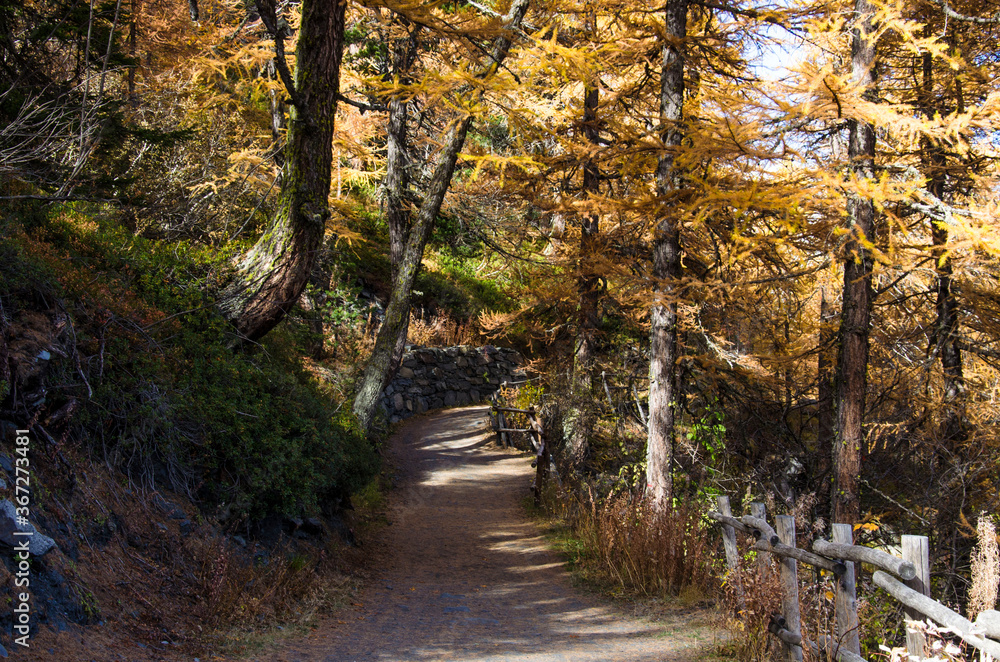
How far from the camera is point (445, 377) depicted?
18.8 m

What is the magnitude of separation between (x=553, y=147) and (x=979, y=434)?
8248 millimetres

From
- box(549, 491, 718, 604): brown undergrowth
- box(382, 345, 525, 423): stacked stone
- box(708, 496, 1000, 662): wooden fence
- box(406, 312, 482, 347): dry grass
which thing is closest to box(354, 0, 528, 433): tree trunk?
box(549, 491, 718, 604): brown undergrowth

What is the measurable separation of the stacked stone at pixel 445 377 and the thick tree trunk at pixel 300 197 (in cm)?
819

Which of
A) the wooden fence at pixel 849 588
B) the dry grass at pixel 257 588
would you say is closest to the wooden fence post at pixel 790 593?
the wooden fence at pixel 849 588

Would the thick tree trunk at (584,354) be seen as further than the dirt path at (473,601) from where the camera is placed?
Yes

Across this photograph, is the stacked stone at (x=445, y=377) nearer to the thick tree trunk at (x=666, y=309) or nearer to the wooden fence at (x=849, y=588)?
the thick tree trunk at (x=666, y=309)

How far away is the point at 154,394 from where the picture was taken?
205 inches

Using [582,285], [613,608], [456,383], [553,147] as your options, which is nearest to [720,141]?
[582,285]

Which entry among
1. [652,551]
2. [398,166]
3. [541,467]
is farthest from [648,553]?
[398,166]

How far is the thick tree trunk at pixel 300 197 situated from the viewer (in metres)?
7.12

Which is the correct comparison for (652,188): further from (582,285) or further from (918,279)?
(918,279)

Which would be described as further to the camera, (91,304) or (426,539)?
(426,539)

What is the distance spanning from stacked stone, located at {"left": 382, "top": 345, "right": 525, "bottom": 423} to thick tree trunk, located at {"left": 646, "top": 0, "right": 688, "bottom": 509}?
27.2 feet

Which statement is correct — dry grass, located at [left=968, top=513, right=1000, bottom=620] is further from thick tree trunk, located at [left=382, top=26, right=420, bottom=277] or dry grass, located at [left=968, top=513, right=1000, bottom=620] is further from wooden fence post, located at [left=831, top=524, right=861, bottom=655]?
thick tree trunk, located at [left=382, top=26, right=420, bottom=277]
